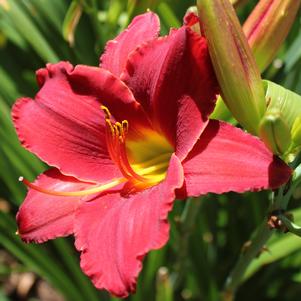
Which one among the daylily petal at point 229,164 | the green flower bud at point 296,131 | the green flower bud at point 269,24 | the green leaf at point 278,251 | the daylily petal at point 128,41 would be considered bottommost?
the green leaf at point 278,251

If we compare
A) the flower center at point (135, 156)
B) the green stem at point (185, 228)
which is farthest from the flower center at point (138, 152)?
the green stem at point (185, 228)

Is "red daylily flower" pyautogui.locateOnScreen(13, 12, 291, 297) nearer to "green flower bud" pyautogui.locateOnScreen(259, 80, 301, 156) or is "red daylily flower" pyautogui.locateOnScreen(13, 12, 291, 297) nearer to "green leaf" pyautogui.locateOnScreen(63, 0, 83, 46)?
"green flower bud" pyautogui.locateOnScreen(259, 80, 301, 156)

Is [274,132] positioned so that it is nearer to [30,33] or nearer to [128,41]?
[128,41]

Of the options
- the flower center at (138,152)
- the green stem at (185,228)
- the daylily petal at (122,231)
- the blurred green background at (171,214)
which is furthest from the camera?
the blurred green background at (171,214)

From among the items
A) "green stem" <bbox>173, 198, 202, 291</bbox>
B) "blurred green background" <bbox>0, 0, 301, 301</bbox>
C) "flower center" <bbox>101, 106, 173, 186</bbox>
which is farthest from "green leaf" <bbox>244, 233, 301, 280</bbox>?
"flower center" <bbox>101, 106, 173, 186</bbox>

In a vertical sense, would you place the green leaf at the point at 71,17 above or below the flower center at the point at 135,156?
above

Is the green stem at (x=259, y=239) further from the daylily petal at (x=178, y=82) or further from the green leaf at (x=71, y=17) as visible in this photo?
the green leaf at (x=71, y=17)

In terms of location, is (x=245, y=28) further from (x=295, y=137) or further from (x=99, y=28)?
(x=99, y=28)
